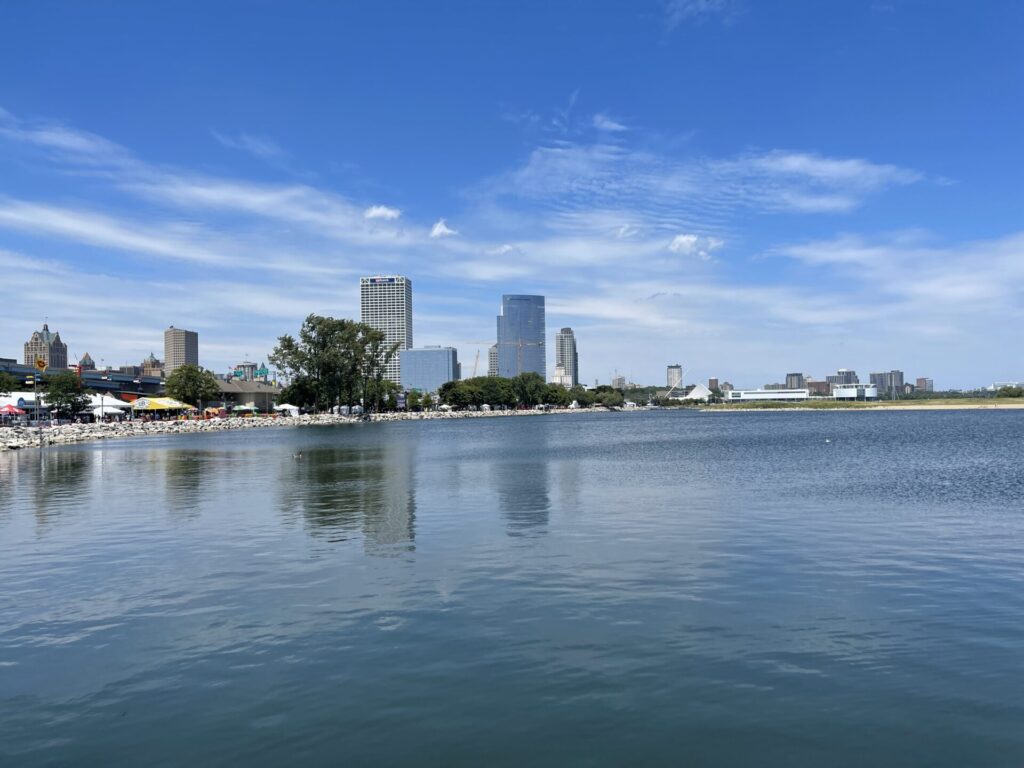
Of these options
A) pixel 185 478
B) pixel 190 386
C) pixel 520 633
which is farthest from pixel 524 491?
pixel 190 386

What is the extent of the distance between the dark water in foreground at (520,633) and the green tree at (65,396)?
100126mm

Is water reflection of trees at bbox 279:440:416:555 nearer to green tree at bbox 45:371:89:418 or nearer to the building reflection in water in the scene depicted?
the building reflection in water

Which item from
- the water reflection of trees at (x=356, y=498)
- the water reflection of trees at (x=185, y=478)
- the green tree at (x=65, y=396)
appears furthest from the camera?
the green tree at (x=65, y=396)

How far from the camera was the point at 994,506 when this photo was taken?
25234 millimetres

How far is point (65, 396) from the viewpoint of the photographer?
116m

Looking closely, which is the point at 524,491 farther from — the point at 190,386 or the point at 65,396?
the point at 190,386

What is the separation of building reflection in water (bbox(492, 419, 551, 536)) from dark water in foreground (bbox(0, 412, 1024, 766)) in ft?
0.88

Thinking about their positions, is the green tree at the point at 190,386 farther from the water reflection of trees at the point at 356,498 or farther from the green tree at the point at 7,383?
the water reflection of trees at the point at 356,498

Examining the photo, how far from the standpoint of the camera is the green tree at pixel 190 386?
148750 millimetres

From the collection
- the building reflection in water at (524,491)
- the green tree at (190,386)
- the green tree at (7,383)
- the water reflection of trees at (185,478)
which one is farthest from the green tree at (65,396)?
the building reflection in water at (524,491)

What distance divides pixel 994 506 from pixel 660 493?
36.4 ft

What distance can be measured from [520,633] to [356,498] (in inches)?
742

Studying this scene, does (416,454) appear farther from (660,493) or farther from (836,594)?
(836,594)

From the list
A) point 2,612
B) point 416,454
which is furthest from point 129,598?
point 416,454
